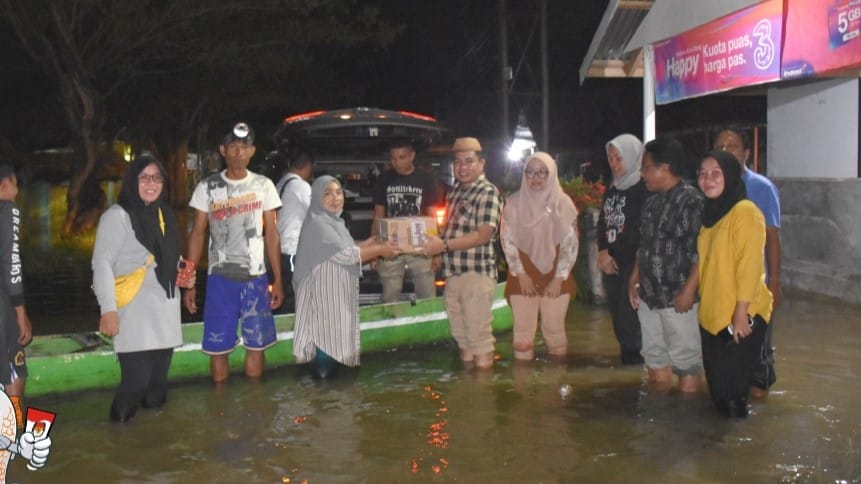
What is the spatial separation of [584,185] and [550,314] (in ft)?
13.0

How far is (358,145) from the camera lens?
364 inches

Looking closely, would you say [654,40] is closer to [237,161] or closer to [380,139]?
[380,139]

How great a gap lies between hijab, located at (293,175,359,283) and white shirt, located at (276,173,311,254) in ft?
2.13

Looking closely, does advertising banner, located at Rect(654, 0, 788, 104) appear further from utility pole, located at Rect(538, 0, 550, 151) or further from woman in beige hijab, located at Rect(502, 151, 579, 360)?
utility pole, located at Rect(538, 0, 550, 151)

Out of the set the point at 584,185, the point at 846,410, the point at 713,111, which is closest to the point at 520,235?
the point at 846,410

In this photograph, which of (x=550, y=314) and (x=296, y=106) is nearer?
(x=550, y=314)

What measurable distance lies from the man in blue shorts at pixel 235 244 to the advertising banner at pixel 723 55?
17.0 ft

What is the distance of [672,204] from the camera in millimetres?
6371

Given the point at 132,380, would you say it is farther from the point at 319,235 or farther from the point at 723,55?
the point at 723,55

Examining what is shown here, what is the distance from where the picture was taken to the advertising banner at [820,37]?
8.56 metres

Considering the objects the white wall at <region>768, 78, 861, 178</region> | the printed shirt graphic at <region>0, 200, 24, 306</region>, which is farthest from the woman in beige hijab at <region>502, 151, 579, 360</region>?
the white wall at <region>768, 78, 861, 178</region>

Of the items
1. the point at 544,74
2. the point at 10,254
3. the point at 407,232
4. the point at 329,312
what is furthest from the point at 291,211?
the point at 544,74

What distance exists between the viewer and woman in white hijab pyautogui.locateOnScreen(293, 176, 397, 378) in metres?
7.06

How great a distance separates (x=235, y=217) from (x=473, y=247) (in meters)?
1.86
